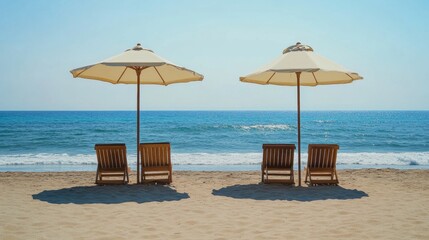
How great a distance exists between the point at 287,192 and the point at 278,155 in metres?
0.89

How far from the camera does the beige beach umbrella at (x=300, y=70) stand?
6.64m

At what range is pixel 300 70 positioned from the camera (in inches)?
257

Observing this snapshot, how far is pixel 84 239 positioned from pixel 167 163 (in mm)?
3501

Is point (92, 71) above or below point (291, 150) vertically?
above

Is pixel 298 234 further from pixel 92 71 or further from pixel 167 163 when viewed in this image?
pixel 92 71

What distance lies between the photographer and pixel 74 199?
6211mm

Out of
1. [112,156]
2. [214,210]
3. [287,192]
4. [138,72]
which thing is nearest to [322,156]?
[287,192]

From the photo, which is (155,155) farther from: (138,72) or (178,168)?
(178,168)

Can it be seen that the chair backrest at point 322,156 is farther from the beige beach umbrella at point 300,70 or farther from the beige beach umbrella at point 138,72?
the beige beach umbrella at point 138,72

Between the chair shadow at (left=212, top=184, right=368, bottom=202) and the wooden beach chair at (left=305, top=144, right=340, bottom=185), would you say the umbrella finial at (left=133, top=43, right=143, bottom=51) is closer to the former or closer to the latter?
the chair shadow at (left=212, top=184, right=368, bottom=202)

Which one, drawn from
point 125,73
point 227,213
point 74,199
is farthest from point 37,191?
point 227,213

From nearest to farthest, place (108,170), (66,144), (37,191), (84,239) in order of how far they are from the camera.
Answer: (84,239), (37,191), (108,170), (66,144)

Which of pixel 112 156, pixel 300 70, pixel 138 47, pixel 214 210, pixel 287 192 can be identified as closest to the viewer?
pixel 214 210

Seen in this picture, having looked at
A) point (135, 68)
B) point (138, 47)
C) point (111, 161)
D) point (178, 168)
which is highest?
point (138, 47)
